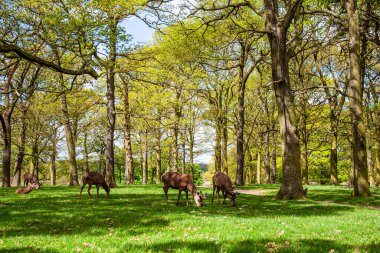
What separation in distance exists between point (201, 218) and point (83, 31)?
12.6 m

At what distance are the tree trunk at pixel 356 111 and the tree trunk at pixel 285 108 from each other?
176 inches

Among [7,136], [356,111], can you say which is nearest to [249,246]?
[356,111]

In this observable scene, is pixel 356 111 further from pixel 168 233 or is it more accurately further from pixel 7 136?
pixel 7 136

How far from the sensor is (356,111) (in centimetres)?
2152

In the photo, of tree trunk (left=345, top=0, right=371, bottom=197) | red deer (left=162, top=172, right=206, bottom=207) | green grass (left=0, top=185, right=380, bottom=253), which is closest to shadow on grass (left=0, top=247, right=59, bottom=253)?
green grass (left=0, top=185, right=380, bottom=253)

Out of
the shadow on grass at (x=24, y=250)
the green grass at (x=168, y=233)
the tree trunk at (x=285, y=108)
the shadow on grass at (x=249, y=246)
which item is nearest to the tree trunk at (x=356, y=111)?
the tree trunk at (x=285, y=108)

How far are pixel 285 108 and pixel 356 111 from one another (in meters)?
5.25

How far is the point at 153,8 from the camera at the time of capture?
74.0 ft

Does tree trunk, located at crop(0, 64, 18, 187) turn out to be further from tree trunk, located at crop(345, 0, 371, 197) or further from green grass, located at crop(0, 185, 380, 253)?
tree trunk, located at crop(345, 0, 371, 197)

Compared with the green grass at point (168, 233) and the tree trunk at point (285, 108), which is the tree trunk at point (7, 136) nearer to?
the green grass at point (168, 233)

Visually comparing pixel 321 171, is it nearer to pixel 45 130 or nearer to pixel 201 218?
pixel 45 130

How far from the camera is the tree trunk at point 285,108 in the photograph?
19.7 metres

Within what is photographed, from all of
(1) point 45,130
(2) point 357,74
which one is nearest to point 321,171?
(2) point 357,74

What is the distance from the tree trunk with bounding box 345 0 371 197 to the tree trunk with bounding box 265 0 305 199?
446 cm
